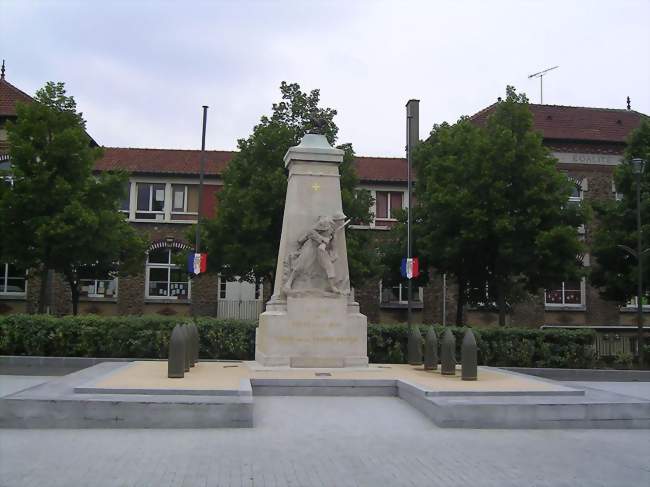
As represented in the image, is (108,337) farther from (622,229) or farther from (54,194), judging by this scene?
(622,229)

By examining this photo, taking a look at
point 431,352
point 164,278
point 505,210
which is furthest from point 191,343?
point 164,278

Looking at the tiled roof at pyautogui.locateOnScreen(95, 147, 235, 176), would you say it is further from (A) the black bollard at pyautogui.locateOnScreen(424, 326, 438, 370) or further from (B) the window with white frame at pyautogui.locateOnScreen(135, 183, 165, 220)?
(A) the black bollard at pyautogui.locateOnScreen(424, 326, 438, 370)

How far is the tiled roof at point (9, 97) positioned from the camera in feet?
114

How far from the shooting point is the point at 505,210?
919 inches

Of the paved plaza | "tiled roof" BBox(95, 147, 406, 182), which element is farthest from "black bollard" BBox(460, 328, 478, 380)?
"tiled roof" BBox(95, 147, 406, 182)

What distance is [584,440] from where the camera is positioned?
916 centimetres

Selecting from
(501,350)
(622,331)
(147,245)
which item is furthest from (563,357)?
(622,331)

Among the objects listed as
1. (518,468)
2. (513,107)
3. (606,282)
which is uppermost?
(513,107)

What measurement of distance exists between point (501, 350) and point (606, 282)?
1044 centimetres

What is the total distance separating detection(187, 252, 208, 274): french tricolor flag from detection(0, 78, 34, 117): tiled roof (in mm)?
15551

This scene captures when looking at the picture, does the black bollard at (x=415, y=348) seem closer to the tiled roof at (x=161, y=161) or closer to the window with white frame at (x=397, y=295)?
the window with white frame at (x=397, y=295)

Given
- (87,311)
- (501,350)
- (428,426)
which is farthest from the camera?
(87,311)

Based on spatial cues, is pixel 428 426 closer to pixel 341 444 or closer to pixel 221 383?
pixel 341 444

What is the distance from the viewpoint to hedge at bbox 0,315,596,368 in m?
17.4
